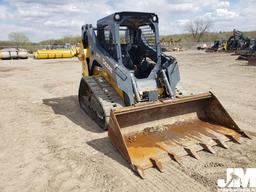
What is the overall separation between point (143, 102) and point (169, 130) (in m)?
0.68

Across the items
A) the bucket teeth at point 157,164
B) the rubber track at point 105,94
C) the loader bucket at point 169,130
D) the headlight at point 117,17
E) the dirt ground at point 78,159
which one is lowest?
the dirt ground at point 78,159

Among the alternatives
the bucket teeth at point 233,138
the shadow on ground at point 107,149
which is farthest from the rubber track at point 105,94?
the bucket teeth at point 233,138

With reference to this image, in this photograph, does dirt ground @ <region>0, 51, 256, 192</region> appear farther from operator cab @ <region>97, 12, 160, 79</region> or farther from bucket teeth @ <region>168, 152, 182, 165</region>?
operator cab @ <region>97, 12, 160, 79</region>

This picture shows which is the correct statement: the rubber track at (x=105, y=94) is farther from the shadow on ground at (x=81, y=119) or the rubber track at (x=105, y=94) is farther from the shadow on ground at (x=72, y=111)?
the shadow on ground at (x=72, y=111)

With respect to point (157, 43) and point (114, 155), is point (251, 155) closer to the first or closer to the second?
point (114, 155)

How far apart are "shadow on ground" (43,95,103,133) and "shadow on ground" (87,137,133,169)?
0.51 meters

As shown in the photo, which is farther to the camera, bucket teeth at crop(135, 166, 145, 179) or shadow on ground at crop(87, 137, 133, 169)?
shadow on ground at crop(87, 137, 133, 169)

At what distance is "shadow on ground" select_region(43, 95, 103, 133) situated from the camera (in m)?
5.55

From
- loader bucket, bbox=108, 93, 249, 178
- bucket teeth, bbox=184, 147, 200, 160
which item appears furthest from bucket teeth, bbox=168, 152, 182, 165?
bucket teeth, bbox=184, 147, 200, 160

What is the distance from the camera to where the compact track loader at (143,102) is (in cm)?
409

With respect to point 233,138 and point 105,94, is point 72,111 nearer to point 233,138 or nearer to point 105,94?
point 105,94

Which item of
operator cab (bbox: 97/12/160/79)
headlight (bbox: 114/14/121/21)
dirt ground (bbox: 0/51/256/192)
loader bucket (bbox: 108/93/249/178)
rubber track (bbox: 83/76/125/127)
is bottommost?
dirt ground (bbox: 0/51/256/192)

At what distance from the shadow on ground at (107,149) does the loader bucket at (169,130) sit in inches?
4.1

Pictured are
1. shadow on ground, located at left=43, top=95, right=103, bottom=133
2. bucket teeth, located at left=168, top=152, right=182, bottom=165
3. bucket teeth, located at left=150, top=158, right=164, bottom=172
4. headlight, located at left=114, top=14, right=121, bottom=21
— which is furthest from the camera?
shadow on ground, located at left=43, top=95, right=103, bottom=133
